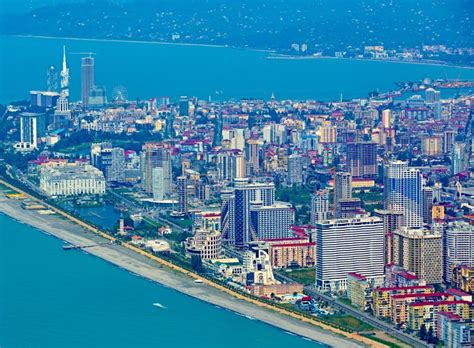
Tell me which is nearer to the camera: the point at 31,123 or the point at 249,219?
the point at 249,219

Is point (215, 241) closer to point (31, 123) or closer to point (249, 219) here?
point (249, 219)

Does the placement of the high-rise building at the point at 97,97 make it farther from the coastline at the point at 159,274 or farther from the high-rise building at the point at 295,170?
the coastline at the point at 159,274

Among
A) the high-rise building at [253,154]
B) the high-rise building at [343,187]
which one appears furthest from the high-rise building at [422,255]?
the high-rise building at [253,154]

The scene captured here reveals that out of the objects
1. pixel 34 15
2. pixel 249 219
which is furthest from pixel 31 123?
pixel 34 15

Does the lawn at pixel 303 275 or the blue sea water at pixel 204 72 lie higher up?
the blue sea water at pixel 204 72

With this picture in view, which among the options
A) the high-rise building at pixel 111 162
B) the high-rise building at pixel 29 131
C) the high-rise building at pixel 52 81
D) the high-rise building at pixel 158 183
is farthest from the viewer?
the high-rise building at pixel 52 81

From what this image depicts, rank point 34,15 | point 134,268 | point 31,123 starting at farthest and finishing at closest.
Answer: point 34,15 → point 31,123 → point 134,268
